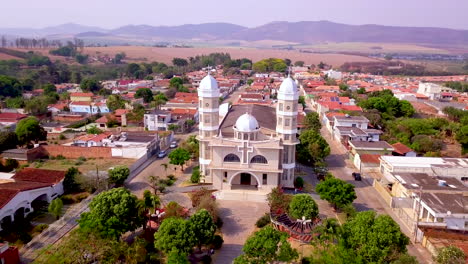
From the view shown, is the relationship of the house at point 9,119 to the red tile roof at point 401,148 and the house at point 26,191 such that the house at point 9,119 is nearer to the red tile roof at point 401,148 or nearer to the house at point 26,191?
the house at point 26,191

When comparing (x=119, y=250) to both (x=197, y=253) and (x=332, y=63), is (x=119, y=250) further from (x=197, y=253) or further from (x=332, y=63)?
(x=332, y=63)

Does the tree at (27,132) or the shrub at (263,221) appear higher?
the tree at (27,132)

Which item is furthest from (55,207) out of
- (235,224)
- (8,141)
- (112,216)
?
(8,141)

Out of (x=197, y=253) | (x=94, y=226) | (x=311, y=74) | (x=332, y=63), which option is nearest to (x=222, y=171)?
(x=197, y=253)

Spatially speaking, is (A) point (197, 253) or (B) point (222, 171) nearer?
(A) point (197, 253)

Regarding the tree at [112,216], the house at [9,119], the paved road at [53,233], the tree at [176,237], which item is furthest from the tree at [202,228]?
the house at [9,119]

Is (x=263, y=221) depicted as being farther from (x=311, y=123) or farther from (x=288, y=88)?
(x=311, y=123)
